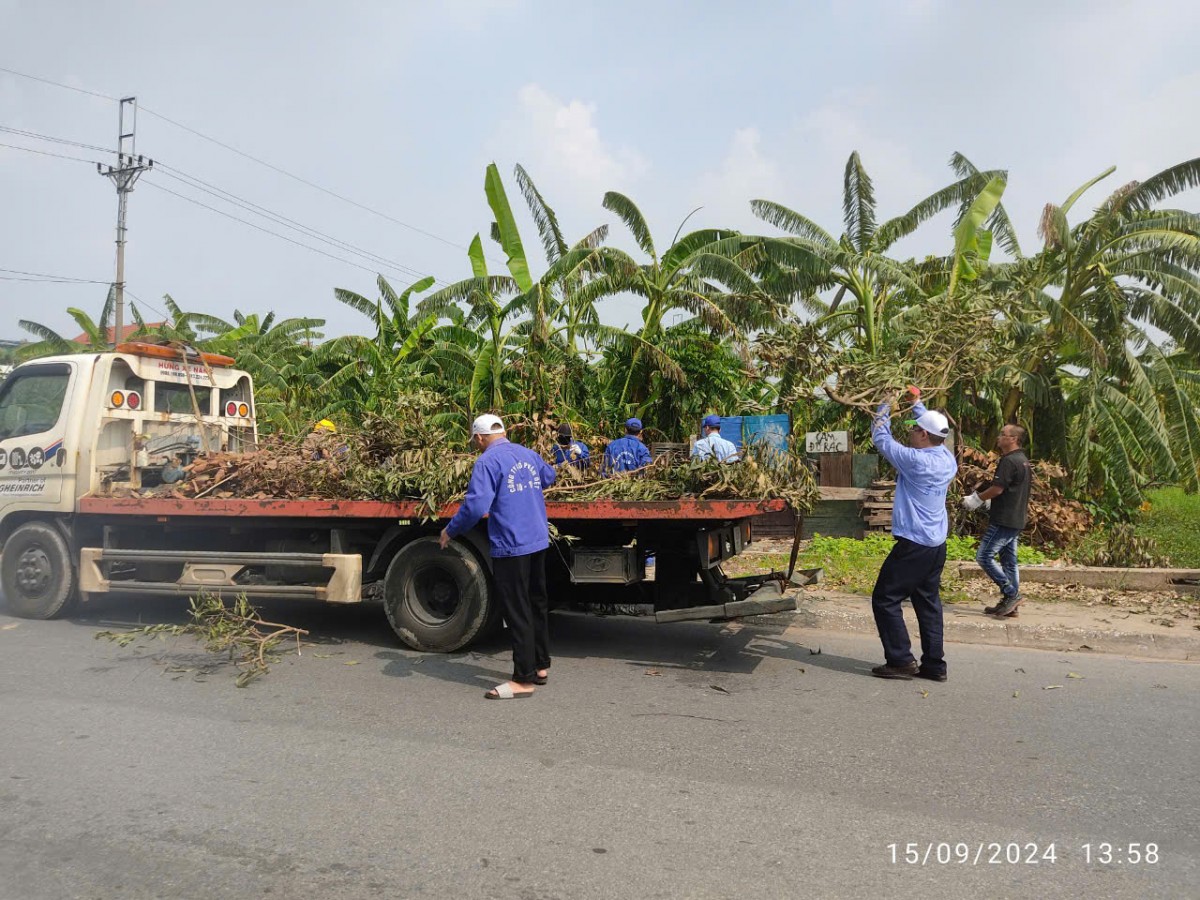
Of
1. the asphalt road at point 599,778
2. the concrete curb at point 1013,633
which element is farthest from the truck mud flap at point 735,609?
the concrete curb at point 1013,633

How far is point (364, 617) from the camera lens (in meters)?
8.19

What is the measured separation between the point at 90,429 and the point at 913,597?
22.1 ft

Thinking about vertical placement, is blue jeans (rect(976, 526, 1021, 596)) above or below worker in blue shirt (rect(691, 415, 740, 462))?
below

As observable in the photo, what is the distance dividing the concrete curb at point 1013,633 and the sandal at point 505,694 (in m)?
2.65

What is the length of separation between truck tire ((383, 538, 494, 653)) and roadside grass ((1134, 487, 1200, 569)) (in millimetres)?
7581

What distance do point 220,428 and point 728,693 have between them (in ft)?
18.8

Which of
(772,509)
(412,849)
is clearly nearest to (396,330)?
(772,509)

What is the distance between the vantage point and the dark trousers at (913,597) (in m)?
5.90

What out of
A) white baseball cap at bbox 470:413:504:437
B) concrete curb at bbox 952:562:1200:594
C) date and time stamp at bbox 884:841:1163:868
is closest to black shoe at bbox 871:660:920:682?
date and time stamp at bbox 884:841:1163:868

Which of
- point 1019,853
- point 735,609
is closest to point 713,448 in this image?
point 735,609

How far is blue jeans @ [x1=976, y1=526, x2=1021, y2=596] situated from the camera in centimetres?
751

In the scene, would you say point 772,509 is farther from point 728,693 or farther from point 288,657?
point 288,657

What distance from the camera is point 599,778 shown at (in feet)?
13.8

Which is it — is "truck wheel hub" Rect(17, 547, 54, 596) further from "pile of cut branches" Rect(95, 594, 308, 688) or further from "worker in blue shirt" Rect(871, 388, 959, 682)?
"worker in blue shirt" Rect(871, 388, 959, 682)
